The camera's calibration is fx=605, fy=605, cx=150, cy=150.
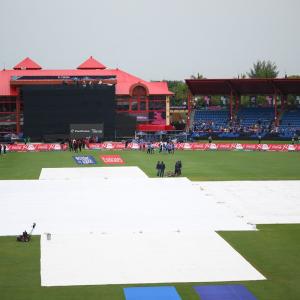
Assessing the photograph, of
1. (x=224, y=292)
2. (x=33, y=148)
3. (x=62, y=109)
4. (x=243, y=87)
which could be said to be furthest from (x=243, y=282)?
(x=243, y=87)

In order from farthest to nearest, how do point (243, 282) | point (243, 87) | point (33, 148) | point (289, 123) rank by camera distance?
point (243, 87) < point (289, 123) < point (33, 148) < point (243, 282)

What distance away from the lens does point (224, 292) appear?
14352 millimetres

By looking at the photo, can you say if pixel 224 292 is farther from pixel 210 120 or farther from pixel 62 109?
pixel 210 120

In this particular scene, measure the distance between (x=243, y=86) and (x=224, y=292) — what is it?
6417cm

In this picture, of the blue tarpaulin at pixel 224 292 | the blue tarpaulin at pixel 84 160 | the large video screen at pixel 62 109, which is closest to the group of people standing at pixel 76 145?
the blue tarpaulin at pixel 84 160

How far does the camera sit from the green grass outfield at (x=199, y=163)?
3669 centimetres

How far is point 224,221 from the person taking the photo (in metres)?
22.4

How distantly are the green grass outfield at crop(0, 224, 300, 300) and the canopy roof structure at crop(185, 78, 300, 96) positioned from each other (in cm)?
5444

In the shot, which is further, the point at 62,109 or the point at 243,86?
the point at 243,86

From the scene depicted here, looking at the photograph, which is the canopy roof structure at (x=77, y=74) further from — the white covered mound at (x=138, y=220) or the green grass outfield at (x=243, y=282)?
the green grass outfield at (x=243, y=282)

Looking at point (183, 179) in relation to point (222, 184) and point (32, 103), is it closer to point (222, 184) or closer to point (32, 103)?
point (222, 184)

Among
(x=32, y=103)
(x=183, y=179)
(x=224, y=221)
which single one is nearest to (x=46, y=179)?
(x=183, y=179)

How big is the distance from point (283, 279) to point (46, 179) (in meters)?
21.2

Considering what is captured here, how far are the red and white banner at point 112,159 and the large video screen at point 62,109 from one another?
A: 720 inches
